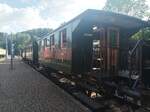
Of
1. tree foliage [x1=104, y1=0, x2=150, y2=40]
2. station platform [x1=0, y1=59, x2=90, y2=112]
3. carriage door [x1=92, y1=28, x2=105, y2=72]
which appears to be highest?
tree foliage [x1=104, y1=0, x2=150, y2=40]

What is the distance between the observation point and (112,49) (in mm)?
10531

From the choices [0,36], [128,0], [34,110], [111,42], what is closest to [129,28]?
[111,42]

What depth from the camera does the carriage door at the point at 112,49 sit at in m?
10.5

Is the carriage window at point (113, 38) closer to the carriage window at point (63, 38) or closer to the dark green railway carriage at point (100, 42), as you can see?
the dark green railway carriage at point (100, 42)

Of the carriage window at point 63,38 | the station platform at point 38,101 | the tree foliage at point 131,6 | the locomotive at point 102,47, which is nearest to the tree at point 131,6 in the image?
the tree foliage at point 131,6

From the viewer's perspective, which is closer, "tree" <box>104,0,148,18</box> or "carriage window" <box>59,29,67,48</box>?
"carriage window" <box>59,29,67,48</box>

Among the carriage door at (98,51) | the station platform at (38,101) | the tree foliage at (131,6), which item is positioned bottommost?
the station platform at (38,101)

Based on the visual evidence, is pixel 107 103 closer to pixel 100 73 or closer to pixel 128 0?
pixel 100 73

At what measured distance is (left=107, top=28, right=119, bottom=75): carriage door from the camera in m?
10.5

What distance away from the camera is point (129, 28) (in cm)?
1088

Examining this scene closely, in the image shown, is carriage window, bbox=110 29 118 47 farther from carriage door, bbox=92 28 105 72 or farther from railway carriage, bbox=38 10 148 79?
carriage door, bbox=92 28 105 72

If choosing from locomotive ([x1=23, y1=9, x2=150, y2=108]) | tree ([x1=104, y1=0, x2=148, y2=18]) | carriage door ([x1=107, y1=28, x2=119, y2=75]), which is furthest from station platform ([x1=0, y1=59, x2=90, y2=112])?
tree ([x1=104, y1=0, x2=148, y2=18])

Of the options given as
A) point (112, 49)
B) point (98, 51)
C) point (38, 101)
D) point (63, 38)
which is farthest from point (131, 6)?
point (38, 101)

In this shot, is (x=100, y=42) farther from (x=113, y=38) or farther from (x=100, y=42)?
(x=113, y=38)
